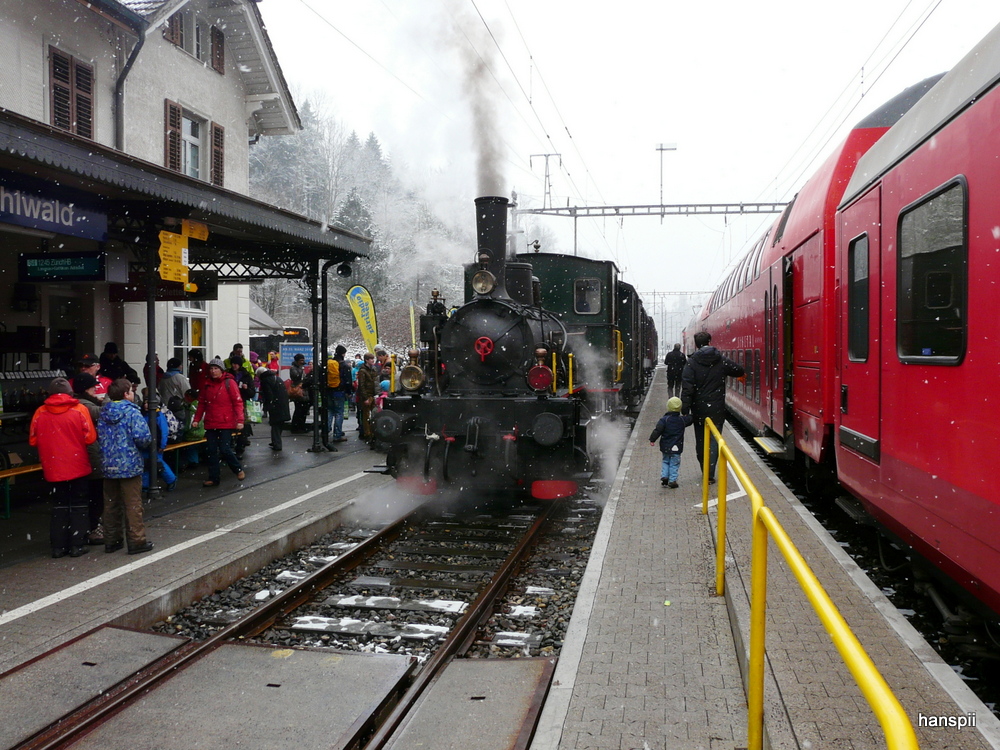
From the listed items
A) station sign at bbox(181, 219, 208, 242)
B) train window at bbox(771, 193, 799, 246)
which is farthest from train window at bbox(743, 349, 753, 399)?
station sign at bbox(181, 219, 208, 242)

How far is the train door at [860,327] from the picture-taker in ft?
15.3

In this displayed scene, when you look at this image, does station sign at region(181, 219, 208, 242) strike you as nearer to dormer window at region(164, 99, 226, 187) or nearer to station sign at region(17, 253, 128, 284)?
station sign at region(17, 253, 128, 284)

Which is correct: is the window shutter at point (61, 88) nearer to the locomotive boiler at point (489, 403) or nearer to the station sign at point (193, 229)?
the station sign at point (193, 229)

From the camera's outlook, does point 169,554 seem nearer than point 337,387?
Yes

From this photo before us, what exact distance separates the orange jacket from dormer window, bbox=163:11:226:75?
1018 cm

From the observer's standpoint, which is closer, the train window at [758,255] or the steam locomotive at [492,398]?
the steam locomotive at [492,398]

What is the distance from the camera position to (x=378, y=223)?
56219 millimetres

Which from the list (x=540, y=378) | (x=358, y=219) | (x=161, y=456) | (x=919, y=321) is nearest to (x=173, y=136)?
(x=161, y=456)

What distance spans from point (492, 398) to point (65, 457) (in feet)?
13.2

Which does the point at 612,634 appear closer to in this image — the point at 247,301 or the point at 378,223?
the point at 247,301

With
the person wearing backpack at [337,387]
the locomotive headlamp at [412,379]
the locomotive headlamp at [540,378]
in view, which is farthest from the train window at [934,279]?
the person wearing backpack at [337,387]

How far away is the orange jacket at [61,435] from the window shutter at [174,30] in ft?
33.4

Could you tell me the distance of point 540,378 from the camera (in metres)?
7.71

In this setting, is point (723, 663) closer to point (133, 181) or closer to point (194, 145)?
point (133, 181)
